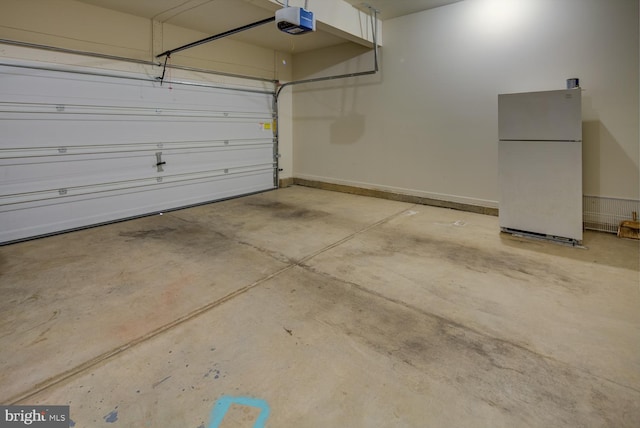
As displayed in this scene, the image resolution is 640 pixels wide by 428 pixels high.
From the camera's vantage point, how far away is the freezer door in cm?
329

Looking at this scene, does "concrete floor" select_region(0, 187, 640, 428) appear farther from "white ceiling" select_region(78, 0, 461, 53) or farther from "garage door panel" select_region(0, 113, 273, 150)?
"white ceiling" select_region(78, 0, 461, 53)

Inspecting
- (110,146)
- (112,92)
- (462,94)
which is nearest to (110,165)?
(110,146)

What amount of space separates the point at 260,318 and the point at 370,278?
3.32 ft

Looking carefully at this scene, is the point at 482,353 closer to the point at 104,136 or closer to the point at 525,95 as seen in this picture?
the point at 525,95

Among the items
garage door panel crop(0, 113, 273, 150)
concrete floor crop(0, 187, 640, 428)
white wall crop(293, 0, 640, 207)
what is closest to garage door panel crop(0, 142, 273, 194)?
garage door panel crop(0, 113, 273, 150)

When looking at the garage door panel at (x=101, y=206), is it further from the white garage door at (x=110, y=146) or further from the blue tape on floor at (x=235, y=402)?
the blue tape on floor at (x=235, y=402)

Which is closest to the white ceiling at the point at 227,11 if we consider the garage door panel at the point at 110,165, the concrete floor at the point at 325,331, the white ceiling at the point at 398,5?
the white ceiling at the point at 398,5

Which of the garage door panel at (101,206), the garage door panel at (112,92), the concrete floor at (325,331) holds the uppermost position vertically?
the garage door panel at (112,92)

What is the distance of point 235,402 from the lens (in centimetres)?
153

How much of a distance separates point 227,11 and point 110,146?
231cm

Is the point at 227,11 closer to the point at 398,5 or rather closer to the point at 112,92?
the point at 112,92

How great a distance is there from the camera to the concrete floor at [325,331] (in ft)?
4.95

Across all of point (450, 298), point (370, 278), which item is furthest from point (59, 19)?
point (450, 298)

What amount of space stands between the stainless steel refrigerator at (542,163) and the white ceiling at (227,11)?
2158 mm
